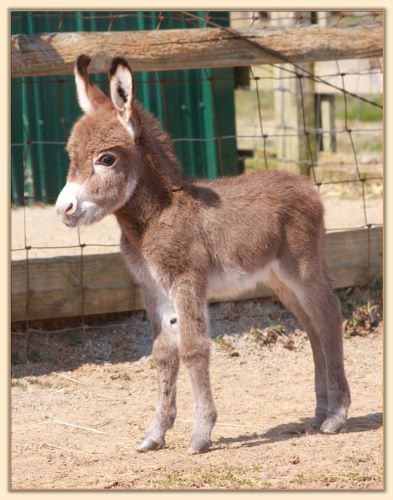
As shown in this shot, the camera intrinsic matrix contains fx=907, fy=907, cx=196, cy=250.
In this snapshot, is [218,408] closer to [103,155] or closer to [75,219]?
[75,219]

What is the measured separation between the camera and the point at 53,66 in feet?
21.6

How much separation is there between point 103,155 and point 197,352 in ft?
4.19

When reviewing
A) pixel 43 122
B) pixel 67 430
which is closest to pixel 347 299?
pixel 67 430

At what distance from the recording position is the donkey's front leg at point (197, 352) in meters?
5.32

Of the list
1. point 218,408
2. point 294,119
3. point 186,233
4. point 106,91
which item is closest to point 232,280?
point 186,233

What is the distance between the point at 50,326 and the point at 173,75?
4037mm

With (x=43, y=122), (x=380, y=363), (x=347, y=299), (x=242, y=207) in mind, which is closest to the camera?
(x=242, y=207)

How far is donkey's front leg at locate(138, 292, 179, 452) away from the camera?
219 inches

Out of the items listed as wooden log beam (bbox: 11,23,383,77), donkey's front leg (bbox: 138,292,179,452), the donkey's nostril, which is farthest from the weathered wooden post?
the donkey's nostril

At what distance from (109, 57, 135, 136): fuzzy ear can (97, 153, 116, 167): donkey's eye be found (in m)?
0.21

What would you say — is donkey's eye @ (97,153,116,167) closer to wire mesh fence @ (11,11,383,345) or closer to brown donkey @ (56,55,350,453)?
brown donkey @ (56,55,350,453)

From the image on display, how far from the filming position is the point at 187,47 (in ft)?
22.5

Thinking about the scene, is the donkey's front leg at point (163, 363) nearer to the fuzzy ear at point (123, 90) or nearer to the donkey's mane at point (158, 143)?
the donkey's mane at point (158, 143)

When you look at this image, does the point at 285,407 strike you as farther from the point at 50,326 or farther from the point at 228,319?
the point at 50,326
